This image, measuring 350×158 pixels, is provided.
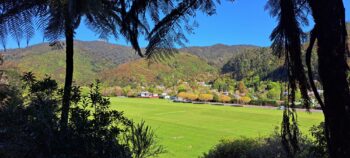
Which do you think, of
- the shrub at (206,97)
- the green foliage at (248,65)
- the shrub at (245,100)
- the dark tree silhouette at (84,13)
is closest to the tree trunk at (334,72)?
the dark tree silhouette at (84,13)

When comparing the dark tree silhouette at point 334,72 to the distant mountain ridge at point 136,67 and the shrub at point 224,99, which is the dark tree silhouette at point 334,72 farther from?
the distant mountain ridge at point 136,67

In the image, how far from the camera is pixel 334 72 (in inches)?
71.2

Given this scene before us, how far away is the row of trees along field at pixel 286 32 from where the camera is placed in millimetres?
1812

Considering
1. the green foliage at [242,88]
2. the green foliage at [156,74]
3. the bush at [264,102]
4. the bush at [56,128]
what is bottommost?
the bush at [264,102]

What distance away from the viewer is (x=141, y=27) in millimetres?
3410

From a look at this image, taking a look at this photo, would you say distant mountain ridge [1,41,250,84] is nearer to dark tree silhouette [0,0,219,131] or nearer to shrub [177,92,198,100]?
shrub [177,92,198,100]

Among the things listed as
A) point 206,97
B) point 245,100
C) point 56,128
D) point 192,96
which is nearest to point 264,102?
point 245,100

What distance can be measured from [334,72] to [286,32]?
2.33 ft

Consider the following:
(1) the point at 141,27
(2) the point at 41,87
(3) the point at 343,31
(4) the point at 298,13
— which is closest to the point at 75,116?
(2) the point at 41,87

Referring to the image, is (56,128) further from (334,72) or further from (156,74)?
(156,74)

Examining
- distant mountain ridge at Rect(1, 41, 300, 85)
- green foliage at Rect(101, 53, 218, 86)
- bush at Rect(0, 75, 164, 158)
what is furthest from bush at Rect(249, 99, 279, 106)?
bush at Rect(0, 75, 164, 158)

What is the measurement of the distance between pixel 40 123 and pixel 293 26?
2.48 meters

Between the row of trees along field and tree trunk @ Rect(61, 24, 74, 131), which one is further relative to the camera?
tree trunk @ Rect(61, 24, 74, 131)

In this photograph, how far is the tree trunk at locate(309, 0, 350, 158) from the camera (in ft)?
5.84
